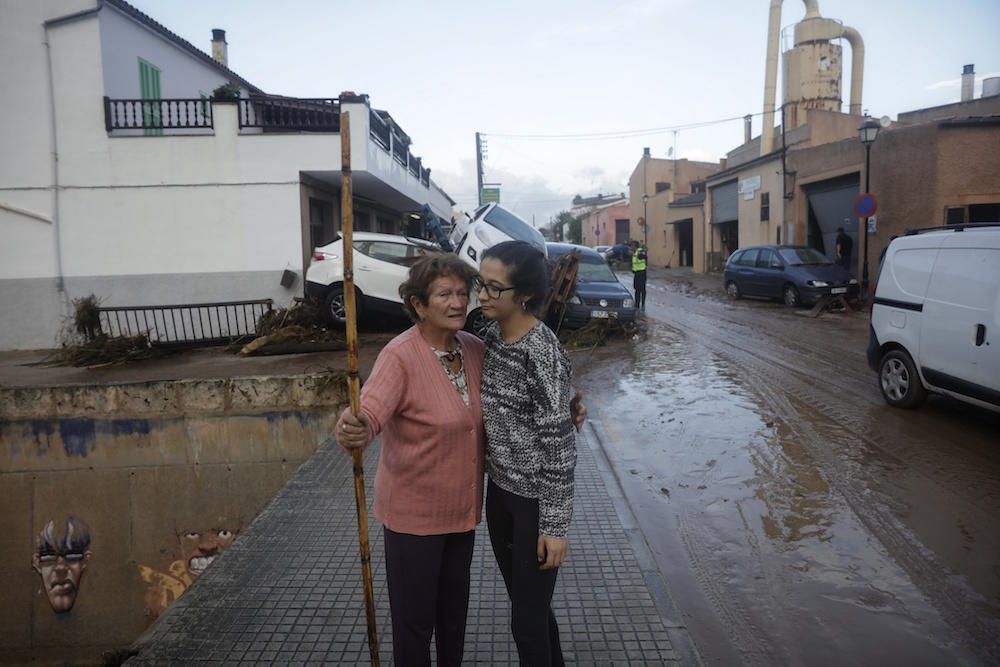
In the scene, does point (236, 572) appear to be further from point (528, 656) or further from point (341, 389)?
point (341, 389)

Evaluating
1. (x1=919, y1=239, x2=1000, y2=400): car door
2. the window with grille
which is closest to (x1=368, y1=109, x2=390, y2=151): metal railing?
the window with grille

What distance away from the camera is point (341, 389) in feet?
28.6

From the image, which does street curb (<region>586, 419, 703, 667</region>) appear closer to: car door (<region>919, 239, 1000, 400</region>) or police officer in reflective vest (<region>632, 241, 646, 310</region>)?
car door (<region>919, 239, 1000, 400</region>)

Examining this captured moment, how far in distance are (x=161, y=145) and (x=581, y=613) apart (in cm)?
1327

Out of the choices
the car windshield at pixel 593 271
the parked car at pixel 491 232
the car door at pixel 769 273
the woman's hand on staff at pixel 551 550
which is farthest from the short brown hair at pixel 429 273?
the car door at pixel 769 273

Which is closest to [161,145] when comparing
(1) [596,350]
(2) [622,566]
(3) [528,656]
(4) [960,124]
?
(1) [596,350]

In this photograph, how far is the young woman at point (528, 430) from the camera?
2.31 meters

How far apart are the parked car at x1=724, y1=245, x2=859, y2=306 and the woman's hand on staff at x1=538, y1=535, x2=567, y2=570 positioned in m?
15.9

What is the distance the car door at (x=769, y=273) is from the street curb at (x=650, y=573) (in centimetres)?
1323

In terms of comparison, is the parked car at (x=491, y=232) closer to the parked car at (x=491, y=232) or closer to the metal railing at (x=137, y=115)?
the parked car at (x=491, y=232)

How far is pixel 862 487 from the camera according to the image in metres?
5.36

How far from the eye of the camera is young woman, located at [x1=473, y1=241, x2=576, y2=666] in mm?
2312

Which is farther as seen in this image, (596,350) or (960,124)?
(960,124)

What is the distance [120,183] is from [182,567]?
27.4 feet
